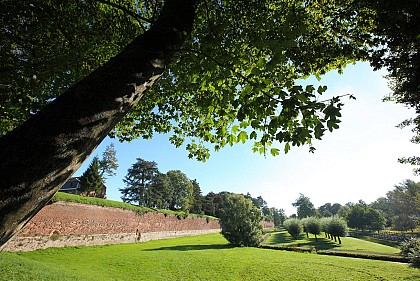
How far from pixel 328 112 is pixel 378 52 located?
4.42 metres

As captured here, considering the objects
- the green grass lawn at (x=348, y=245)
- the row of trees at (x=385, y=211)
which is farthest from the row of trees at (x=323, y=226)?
the row of trees at (x=385, y=211)

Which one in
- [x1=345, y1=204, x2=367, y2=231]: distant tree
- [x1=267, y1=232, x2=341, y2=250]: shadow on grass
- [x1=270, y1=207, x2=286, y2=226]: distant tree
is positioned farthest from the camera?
[x1=270, y1=207, x2=286, y2=226]: distant tree

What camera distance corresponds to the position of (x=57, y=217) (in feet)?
62.7

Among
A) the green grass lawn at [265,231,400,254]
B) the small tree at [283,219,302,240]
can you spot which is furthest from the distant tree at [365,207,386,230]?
the small tree at [283,219,302,240]

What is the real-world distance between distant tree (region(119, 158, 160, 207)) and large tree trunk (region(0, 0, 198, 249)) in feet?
204

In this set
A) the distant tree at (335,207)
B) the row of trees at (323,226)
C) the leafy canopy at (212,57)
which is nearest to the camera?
the leafy canopy at (212,57)

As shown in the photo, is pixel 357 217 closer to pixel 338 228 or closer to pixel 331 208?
pixel 338 228

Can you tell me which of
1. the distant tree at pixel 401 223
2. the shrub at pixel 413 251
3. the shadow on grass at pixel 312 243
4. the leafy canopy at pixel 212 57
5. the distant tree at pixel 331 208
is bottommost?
the shadow on grass at pixel 312 243

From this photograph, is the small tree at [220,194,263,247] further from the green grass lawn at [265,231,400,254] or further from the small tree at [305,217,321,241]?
the small tree at [305,217,321,241]

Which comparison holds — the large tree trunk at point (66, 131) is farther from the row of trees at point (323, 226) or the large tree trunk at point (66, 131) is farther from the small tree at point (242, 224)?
the row of trees at point (323, 226)

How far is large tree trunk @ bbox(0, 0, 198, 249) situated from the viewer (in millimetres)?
1307

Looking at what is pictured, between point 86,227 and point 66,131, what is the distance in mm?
25398

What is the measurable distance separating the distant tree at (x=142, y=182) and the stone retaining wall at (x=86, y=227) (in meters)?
25.5

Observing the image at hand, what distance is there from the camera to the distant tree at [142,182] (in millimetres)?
59844
